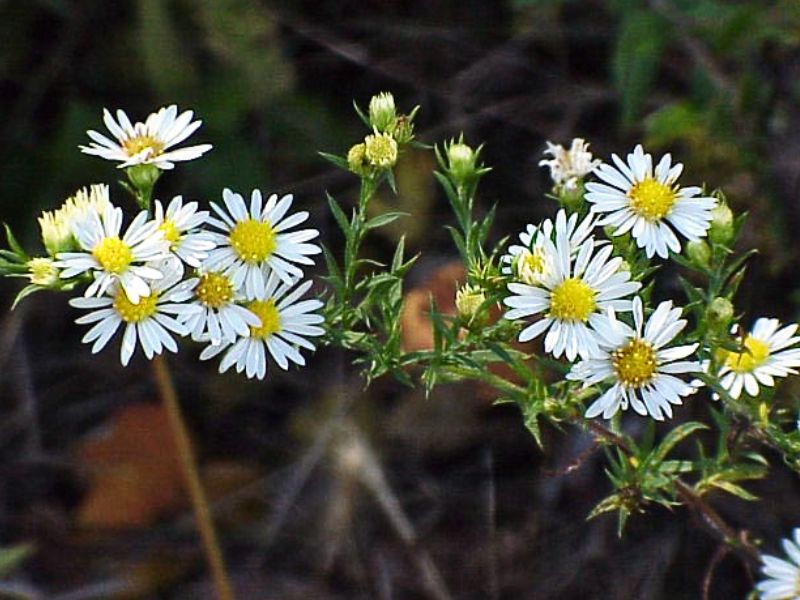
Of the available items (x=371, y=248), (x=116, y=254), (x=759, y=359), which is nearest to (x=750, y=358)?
(x=759, y=359)

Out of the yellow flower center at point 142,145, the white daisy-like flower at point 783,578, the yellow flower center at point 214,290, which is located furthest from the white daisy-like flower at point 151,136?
the white daisy-like flower at point 783,578

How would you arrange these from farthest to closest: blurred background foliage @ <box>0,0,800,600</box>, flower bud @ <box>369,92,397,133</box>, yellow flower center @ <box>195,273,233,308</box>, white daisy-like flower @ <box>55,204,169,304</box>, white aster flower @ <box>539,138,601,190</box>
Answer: blurred background foliage @ <box>0,0,800,600</box>
white aster flower @ <box>539,138,601,190</box>
flower bud @ <box>369,92,397,133</box>
yellow flower center @ <box>195,273,233,308</box>
white daisy-like flower @ <box>55,204,169,304</box>

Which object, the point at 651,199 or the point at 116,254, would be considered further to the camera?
the point at 651,199

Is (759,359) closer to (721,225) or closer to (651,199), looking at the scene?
(721,225)

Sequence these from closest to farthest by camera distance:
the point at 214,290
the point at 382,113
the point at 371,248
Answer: the point at 214,290 < the point at 382,113 < the point at 371,248

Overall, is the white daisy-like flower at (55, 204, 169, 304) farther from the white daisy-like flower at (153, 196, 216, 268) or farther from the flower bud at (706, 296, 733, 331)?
the flower bud at (706, 296, 733, 331)

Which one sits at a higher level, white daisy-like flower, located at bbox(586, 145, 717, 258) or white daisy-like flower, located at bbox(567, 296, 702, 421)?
white daisy-like flower, located at bbox(586, 145, 717, 258)

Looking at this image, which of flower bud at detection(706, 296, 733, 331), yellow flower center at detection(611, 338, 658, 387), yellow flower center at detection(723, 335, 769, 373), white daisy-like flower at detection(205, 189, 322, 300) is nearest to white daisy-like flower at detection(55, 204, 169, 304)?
white daisy-like flower at detection(205, 189, 322, 300)

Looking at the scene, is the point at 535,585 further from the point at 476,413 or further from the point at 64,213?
the point at 64,213
